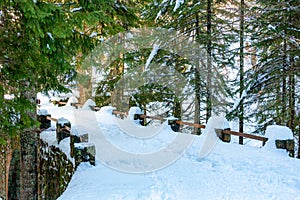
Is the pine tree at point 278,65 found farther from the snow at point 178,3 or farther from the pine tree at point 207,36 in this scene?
the snow at point 178,3

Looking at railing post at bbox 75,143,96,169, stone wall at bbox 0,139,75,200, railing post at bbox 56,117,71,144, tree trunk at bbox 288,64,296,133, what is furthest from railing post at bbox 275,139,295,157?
railing post at bbox 56,117,71,144

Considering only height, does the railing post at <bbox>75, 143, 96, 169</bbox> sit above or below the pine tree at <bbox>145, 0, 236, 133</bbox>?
below

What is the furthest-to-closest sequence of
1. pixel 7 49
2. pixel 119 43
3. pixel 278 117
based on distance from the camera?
pixel 119 43, pixel 278 117, pixel 7 49

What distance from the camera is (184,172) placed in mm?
6238

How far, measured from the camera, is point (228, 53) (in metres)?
12.3

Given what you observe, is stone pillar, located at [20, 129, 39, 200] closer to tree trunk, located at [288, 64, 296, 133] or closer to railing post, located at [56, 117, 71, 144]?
railing post, located at [56, 117, 71, 144]

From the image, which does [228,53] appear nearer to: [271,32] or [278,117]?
[271,32]

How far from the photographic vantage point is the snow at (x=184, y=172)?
5.13m

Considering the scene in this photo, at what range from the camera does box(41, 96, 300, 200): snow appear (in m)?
5.13

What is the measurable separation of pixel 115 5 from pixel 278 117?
6959mm

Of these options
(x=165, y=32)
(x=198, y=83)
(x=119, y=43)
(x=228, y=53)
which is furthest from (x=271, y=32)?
(x=119, y=43)

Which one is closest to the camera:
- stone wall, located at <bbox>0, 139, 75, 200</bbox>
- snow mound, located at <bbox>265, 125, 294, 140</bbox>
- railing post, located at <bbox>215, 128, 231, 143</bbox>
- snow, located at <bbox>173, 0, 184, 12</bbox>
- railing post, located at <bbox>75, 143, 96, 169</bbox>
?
railing post, located at <bbox>75, 143, 96, 169</bbox>

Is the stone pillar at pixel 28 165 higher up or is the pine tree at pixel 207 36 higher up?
the pine tree at pixel 207 36

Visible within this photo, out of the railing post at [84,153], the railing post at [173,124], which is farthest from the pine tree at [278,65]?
the railing post at [84,153]
